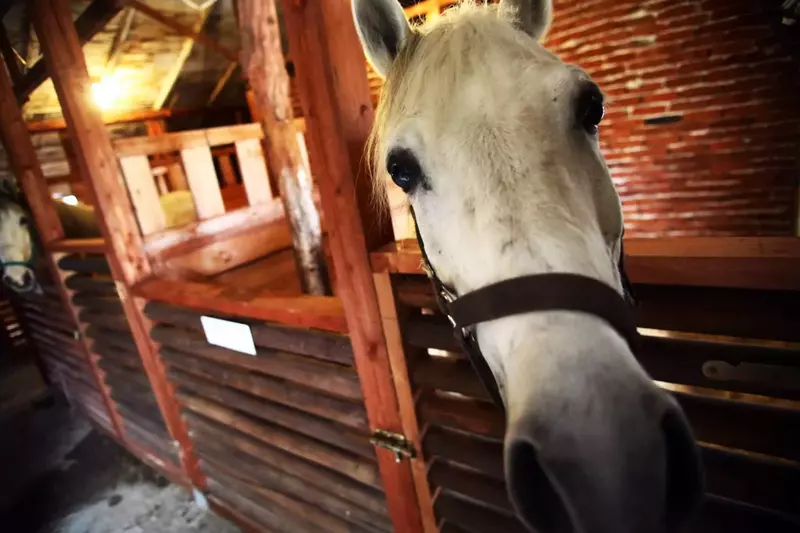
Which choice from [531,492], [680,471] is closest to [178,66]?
[531,492]

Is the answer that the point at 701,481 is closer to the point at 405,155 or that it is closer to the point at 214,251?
the point at 405,155

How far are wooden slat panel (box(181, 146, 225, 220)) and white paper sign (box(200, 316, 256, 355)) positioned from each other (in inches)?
54.1

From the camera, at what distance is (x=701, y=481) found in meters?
0.73

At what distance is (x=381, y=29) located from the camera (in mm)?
1288

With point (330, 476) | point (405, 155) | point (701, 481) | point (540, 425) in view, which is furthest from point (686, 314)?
point (330, 476)

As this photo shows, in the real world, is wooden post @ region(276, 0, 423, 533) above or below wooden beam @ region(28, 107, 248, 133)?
below

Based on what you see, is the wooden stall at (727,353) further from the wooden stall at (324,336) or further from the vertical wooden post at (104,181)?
the vertical wooden post at (104,181)

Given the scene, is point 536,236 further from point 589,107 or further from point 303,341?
point 303,341

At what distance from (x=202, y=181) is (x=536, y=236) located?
347 cm

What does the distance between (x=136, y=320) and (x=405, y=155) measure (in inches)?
122

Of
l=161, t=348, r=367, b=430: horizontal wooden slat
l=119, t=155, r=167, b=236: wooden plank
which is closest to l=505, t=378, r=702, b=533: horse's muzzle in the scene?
l=161, t=348, r=367, b=430: horizontal wooden slat

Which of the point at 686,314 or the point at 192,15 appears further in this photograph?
the point at 192,15

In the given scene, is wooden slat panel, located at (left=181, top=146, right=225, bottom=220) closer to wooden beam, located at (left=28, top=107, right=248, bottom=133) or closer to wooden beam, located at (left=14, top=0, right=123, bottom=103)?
wooden beam, located at (left=14, top=0, right=123, bottom=103)

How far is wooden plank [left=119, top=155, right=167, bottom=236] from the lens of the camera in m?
3.23
